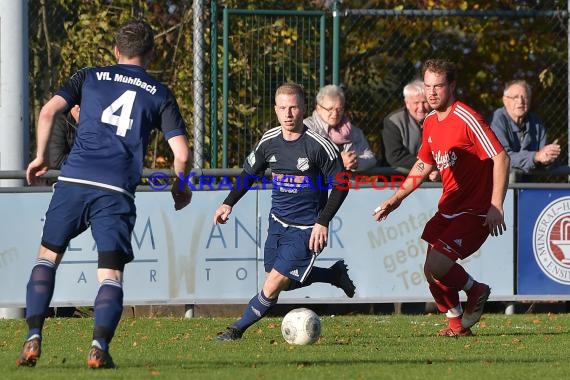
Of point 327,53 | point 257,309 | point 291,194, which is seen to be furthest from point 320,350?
point 327,53

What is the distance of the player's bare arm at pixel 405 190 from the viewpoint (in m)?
9.49

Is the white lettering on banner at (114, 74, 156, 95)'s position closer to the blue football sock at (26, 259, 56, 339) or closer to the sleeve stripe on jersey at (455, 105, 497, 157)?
the blue football sock at (26, 259, 56, 339)

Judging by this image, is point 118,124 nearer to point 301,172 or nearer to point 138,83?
point 138,83

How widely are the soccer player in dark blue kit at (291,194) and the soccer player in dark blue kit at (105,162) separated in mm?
2183

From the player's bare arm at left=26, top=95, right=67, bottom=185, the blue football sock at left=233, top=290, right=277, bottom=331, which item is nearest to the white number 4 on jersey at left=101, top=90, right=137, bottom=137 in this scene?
the player's bare arm at left=26, top=95, right=67, bottom=185

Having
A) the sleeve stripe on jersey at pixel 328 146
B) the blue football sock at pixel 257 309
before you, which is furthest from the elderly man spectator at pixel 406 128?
the blue football sock at pixel 257 309

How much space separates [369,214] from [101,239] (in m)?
5.08

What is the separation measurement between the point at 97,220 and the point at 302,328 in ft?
7.78

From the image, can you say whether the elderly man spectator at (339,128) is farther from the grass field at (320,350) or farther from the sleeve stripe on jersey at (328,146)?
the sleeve stripe on jersey at (328,146)

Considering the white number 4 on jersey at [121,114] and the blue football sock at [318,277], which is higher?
the white number 4 on jersey at [121,114]

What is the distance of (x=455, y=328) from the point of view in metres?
9.90

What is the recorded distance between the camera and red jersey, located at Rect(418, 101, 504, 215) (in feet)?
31.1

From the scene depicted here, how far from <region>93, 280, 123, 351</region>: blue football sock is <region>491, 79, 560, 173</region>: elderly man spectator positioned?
237 inches

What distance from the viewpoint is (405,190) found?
9750 mm
